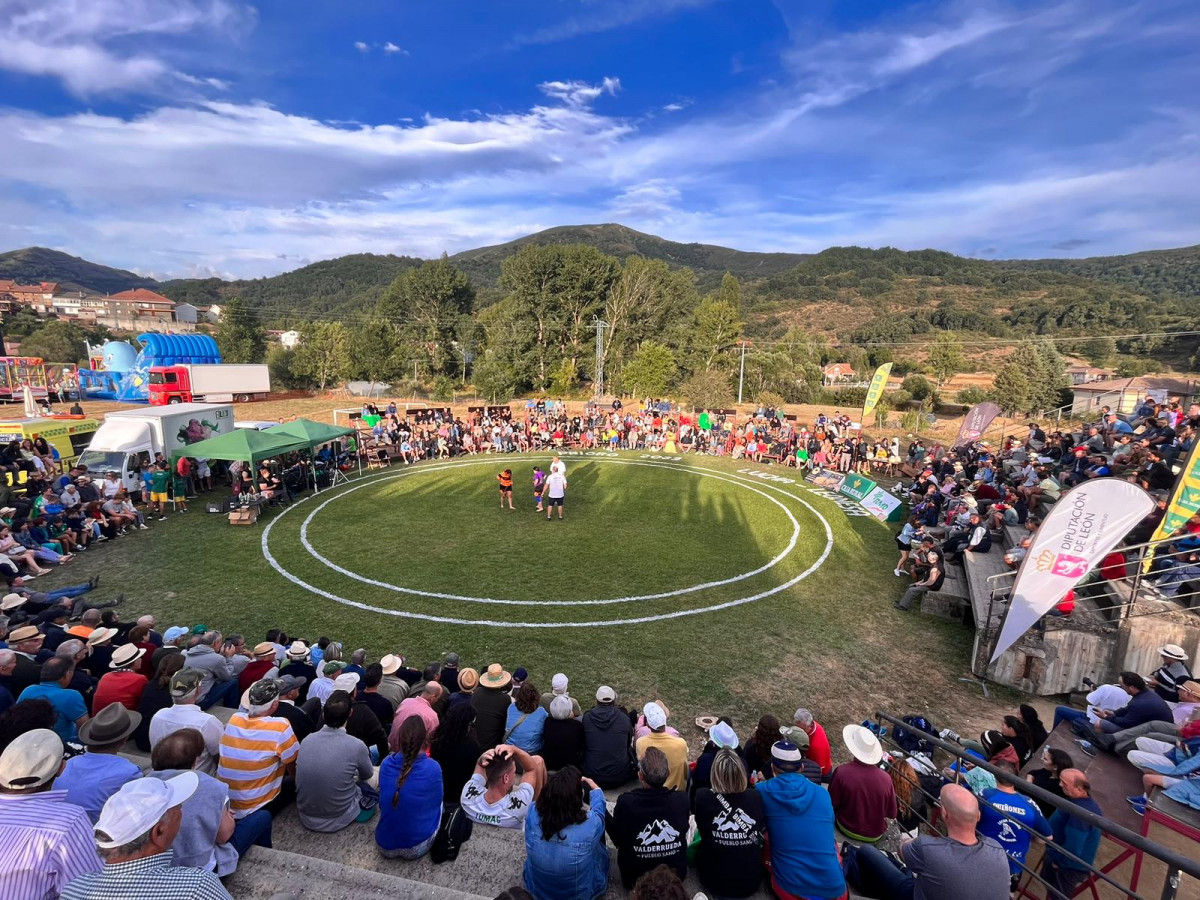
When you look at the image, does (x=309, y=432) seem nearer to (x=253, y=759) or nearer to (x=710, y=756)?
(x=253, y=759)

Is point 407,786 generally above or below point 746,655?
above

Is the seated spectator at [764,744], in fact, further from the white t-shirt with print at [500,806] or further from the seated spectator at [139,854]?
the seated spectator at [139,854]

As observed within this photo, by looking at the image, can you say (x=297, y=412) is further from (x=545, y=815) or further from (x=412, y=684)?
(x=545, y=815)

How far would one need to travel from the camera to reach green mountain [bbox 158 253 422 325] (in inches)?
6137

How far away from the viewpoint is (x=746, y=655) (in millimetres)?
9414

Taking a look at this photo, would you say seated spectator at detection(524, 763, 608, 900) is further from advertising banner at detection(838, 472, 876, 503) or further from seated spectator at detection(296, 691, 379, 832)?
advertising banner at detection(838, 472, 876, 503)

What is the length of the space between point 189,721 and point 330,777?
151 centimetres

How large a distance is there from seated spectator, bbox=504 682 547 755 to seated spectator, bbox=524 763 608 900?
5.84 ft

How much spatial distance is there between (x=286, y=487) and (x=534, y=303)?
40.3m

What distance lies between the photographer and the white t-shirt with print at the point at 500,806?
4.61 m

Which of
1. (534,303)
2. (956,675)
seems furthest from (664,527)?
(534,303)

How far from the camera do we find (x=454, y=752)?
511 cm

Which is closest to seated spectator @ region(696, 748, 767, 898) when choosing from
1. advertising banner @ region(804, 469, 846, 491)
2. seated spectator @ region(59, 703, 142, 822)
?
seated spectator @ region(59, 703, 142, 822)

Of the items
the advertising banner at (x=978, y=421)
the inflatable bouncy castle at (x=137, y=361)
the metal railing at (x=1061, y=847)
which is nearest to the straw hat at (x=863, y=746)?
the metal railing at (x=1061, y=847)
